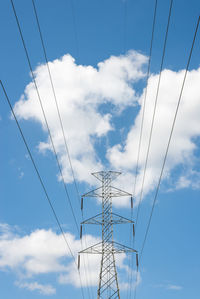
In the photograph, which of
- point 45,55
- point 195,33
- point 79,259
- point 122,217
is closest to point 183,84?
point 195,33

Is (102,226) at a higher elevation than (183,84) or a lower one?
higher

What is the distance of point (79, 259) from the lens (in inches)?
1196

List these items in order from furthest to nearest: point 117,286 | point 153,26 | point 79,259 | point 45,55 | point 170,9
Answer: point 79,259, point 117,286, point 45,55, point 153,26, point 170,9

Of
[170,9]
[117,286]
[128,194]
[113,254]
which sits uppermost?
[128,194]

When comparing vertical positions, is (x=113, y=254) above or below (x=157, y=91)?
below

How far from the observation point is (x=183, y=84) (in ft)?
32.1

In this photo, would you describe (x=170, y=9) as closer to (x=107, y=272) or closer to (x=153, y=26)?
(x=153, y=26)

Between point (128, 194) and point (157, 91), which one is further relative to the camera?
point (128, 194)

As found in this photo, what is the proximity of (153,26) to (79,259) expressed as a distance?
25.7 m

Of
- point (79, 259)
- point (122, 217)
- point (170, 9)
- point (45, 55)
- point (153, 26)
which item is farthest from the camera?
point (79, 259)

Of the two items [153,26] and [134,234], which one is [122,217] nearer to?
[134,234]

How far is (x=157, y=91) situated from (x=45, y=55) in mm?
4811

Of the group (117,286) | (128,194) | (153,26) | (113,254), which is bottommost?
(117,286)

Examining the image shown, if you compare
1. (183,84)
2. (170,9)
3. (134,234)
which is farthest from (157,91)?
(134,234)
